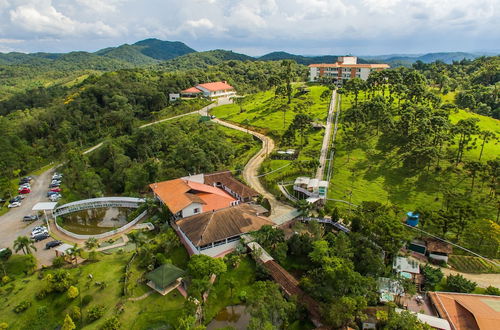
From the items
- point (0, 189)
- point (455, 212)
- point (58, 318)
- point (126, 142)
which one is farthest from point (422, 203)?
point (0, 189)

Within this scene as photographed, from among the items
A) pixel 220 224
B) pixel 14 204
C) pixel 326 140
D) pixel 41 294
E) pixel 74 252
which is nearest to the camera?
pixel 41 294

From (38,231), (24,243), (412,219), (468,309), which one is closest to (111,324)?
(24,243)

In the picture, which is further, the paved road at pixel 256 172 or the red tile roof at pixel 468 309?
the paved road at pixel 256 172

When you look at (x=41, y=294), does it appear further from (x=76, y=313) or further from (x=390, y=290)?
(x=390, y=290)

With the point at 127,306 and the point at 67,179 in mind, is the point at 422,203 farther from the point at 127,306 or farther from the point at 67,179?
the point at 67,179

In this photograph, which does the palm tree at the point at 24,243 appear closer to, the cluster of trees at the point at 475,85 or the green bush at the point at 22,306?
the green bush at the point at 22,306

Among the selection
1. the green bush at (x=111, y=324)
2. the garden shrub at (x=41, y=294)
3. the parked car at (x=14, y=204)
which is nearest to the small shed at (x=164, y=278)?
the green bush at (x=111, y=324)
